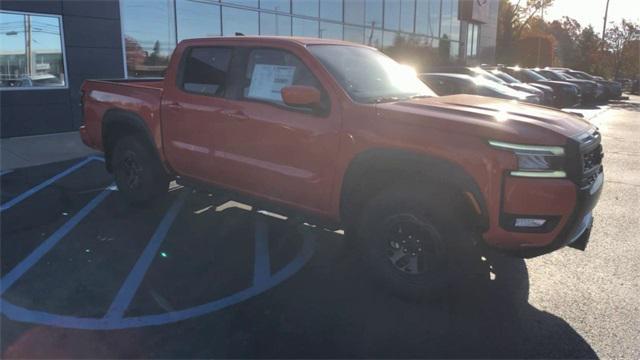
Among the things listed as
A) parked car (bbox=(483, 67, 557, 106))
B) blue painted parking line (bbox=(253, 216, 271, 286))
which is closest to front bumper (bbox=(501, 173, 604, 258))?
blue painted parking line (bbox=(253, 216, 271, 286))

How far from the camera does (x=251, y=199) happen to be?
4.82 m

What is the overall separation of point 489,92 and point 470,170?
9.97m

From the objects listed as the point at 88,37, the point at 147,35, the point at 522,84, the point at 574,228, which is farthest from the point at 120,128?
the point at 522,84

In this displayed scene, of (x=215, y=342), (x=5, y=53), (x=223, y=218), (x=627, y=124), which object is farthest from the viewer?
(x=627, y=124)

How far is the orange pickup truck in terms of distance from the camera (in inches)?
137

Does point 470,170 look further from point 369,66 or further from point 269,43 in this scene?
point 269,43

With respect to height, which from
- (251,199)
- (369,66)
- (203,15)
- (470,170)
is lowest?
(251,199)

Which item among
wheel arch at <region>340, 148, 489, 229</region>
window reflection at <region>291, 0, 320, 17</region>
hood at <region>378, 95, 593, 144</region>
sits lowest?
wheel arch at <region>340, 148, 489, 229</region>

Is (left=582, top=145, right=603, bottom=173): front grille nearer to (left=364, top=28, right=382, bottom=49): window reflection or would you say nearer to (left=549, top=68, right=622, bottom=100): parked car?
(left=364, top=28, right=382, bottom=49): window reflection

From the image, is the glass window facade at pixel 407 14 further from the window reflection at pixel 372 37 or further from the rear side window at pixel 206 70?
the rear side window at pixel 206 70

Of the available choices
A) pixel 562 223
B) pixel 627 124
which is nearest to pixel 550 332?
pixel 562 223

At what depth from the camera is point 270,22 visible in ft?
48.5

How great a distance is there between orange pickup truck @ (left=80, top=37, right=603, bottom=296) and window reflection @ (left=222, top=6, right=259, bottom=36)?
27.5 ft

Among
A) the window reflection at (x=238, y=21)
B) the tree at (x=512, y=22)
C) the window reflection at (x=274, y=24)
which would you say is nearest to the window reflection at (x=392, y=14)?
the window reflection at (x=274, y=24)
